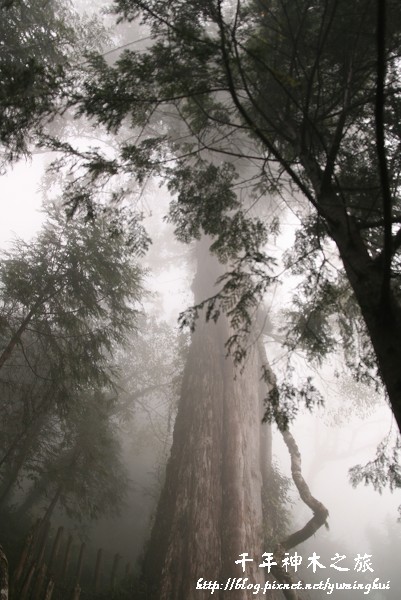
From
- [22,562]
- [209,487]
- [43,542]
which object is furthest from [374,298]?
[43,542]

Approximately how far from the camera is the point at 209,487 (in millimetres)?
9266

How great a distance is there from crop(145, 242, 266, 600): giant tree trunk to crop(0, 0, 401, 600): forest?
0.15 ft

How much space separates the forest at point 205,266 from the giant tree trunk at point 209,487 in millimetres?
47

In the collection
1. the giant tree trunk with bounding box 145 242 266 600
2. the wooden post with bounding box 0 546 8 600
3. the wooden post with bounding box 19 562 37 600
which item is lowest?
the wooden post with bounding box 19 562 37 600

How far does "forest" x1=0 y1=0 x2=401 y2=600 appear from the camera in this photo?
3.85 meters

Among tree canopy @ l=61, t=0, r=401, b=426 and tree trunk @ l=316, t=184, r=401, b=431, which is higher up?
tree canopy @ l=61, t=0, r=401, b=426

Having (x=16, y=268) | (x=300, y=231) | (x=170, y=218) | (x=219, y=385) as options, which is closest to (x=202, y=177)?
(x=170, y=218)

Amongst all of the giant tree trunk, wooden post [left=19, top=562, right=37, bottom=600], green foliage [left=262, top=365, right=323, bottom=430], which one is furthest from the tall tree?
green foliage [left=262, top=365, right=323, bottom=430]

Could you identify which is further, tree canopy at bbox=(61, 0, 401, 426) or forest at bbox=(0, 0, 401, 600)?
forest at bbox=(0, 0, 401, 600)

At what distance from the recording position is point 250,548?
866 centimetres

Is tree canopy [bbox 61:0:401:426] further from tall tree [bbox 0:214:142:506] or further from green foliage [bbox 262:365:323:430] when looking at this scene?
tall tree [bbox 0:214:142:506]

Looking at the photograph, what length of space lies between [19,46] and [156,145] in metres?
4.68

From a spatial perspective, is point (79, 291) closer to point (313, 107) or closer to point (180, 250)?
point (313, 107)

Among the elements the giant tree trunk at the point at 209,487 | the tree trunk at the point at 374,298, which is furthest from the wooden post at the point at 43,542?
the tree trunk at the point at 374,298
